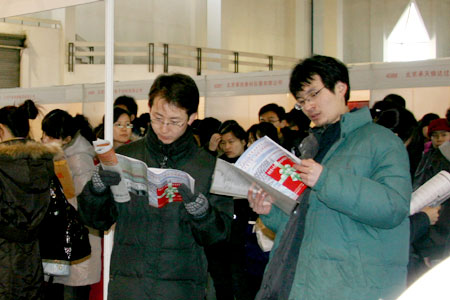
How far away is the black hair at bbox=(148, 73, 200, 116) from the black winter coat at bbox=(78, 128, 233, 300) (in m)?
0.12

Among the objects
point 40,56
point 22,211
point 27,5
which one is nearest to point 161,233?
point 22,211

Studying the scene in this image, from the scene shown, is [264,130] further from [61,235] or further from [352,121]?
[352,121]

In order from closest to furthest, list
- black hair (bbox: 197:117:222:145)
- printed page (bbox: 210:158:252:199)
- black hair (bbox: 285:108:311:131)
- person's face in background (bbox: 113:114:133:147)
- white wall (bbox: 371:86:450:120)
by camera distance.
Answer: printed page (bbox: 210:158:252:199), person's face in background (bbox: 113:114:133:147), white wall (bbox: 371:86:450:120), black hair (bbox: 285:108:311:131), black hair (bbox: 197:117:222:145)

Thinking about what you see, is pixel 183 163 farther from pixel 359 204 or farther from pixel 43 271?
pixel 43 271

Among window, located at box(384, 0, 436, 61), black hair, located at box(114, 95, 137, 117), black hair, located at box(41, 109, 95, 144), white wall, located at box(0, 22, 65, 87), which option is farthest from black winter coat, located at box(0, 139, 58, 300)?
window, located at box(384, 0, 436, 61)

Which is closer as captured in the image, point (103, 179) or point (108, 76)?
point (103, 179)

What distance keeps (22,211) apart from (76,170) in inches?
32.6

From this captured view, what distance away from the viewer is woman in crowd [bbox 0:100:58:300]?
3.24 metres

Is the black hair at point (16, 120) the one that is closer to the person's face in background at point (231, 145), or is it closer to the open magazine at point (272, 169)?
the person's face in background at point (231, 145)

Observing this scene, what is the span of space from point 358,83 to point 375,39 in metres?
11.0

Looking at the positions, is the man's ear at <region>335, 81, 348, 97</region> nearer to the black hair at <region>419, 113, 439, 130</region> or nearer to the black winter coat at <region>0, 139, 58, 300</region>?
the black winter coat at <region>0, 139, 58, 300</region>

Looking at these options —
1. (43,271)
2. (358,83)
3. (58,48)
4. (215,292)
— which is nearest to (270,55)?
(58,48)

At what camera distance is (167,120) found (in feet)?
7.63

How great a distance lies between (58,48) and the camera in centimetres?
907
